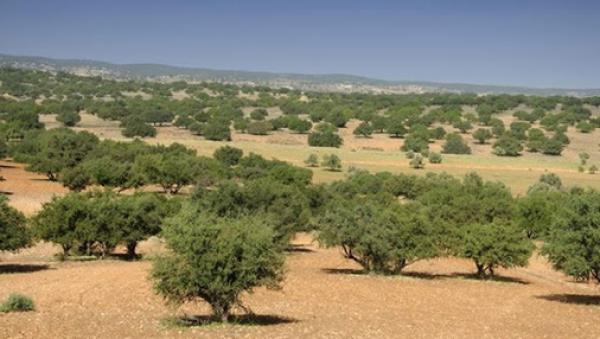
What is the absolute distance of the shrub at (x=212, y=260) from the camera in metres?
26.1

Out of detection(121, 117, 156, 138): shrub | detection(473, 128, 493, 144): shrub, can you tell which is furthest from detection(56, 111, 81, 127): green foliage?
detection(473, 128, 493, 144): shrub

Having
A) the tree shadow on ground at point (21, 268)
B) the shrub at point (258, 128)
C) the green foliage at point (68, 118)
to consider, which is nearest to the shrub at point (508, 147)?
the shrub at point (258, 128)

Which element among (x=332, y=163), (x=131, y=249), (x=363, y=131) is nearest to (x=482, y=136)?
(x=363, y=131)

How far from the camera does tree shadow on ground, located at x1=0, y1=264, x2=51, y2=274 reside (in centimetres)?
4219

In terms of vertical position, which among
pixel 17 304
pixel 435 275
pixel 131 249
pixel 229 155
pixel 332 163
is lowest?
pixel 332 163

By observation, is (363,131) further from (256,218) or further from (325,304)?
(256,218)

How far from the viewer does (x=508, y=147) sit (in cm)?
14112

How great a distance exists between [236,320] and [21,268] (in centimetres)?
2024

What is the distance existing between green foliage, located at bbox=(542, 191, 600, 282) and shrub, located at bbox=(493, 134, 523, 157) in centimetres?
10336

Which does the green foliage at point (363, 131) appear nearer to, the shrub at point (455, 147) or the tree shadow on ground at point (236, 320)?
the shrub at point (455, 147)

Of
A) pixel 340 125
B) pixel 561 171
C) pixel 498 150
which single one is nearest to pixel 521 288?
pixel 561 171

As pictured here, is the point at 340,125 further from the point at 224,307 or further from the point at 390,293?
the point at 224,307

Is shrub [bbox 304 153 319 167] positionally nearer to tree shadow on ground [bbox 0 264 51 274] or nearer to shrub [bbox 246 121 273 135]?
shrub [bbox 246 121 273 135]

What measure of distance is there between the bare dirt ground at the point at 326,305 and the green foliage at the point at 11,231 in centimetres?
145
